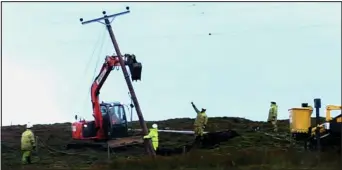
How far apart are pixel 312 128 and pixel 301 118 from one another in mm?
783

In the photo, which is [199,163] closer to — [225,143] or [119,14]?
[225,143]

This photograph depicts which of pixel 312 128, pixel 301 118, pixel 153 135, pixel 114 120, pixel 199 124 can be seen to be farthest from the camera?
pixel 114 120

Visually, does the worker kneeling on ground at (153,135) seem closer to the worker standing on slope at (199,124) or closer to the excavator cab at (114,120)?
the worker standing on slope at (199,124)

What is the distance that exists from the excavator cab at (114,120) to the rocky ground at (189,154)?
1.07 m

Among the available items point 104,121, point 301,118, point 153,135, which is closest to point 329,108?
point 301,118

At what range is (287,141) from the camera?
1192 inches

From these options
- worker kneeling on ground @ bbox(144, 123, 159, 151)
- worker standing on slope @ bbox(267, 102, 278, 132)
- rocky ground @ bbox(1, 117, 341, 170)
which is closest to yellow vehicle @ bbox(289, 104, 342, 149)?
rocky ground @ bbox(1, 117, 341, 170)

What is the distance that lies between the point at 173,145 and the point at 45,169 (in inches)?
407

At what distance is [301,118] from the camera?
86.5ft

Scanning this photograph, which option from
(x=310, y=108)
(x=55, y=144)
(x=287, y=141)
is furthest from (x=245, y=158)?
(x=55, y=144)

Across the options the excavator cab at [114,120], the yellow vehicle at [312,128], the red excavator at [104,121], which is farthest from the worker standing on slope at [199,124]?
the yellow vehicle at [312,128]

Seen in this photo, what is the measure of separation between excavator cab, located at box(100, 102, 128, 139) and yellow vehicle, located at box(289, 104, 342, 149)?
9.67 metres

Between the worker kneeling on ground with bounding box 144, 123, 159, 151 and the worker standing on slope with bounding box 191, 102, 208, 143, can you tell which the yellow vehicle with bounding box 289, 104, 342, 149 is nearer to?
the worker kneeling on ground with bounding box 144, 123, 159, 151

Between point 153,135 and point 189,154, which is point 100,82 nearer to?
point 153,135
